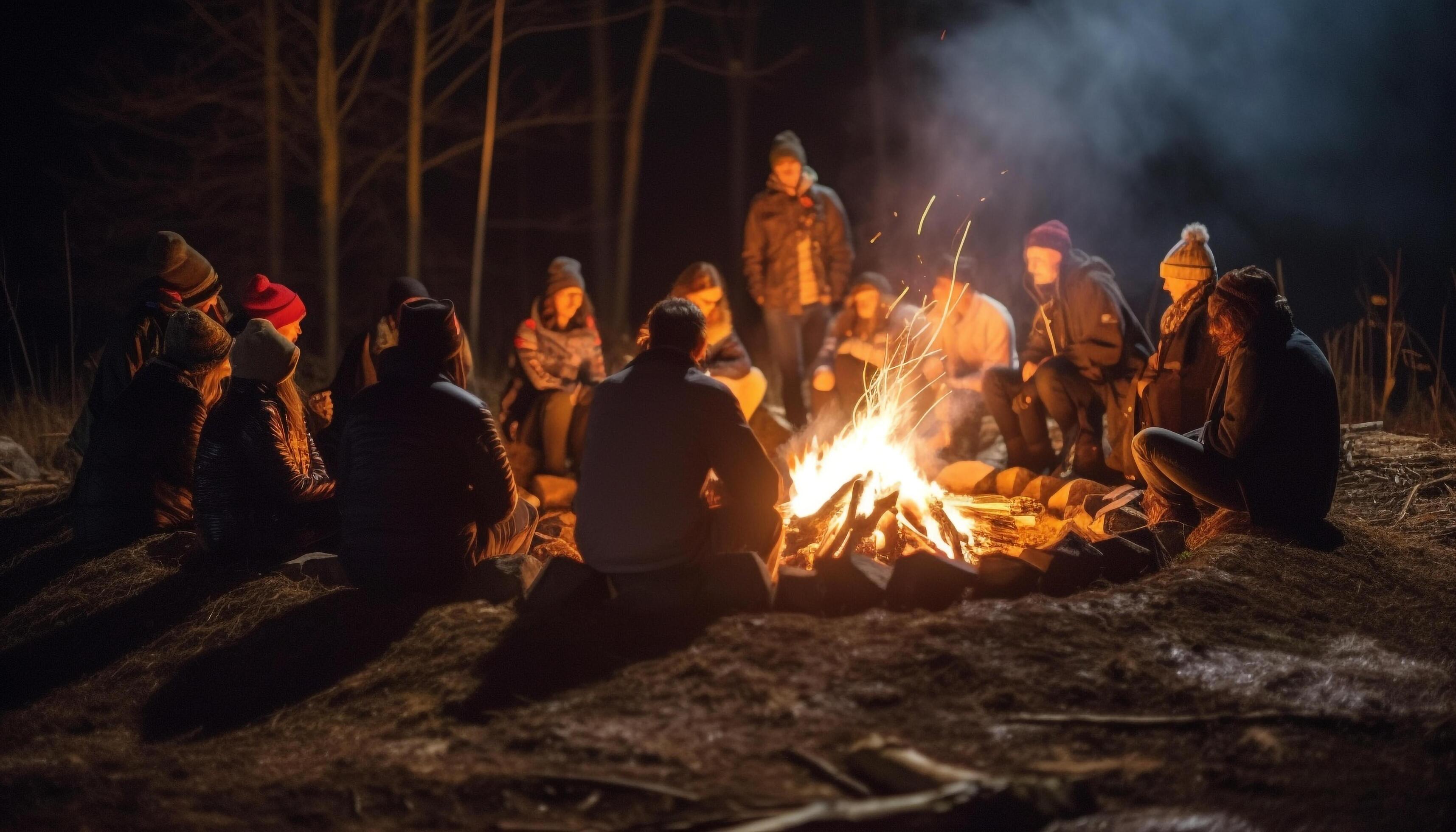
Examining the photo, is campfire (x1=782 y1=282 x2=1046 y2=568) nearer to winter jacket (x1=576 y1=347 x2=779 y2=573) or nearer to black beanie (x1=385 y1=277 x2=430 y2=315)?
winter jacket (x1=576 y1=347 x2=779 y2=573)

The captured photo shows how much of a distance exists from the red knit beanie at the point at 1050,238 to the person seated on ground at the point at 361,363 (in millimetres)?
4241

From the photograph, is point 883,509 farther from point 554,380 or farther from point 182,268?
point 182,268

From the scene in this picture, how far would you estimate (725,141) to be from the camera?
71.4 feet

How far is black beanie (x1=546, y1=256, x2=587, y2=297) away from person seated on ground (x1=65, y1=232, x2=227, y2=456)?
7.78ft

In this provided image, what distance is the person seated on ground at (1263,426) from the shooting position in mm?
5730

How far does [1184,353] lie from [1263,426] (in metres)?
1.36

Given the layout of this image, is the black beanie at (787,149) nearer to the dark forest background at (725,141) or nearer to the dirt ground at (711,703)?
the dark forest background at (725,141)

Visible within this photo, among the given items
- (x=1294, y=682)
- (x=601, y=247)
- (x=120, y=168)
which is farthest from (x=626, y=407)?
(x=120, y=168)

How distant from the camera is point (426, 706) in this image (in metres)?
4.42

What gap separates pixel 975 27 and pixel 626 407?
11.9 meters

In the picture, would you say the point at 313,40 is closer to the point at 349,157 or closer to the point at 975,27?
the point at 349,157

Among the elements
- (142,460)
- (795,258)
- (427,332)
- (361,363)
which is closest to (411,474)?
(427,332)

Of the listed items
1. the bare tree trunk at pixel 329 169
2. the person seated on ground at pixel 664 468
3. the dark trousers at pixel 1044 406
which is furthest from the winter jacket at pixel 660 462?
the bare tree trunk at pixel 329 169

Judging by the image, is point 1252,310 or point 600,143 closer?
point 1252,310
